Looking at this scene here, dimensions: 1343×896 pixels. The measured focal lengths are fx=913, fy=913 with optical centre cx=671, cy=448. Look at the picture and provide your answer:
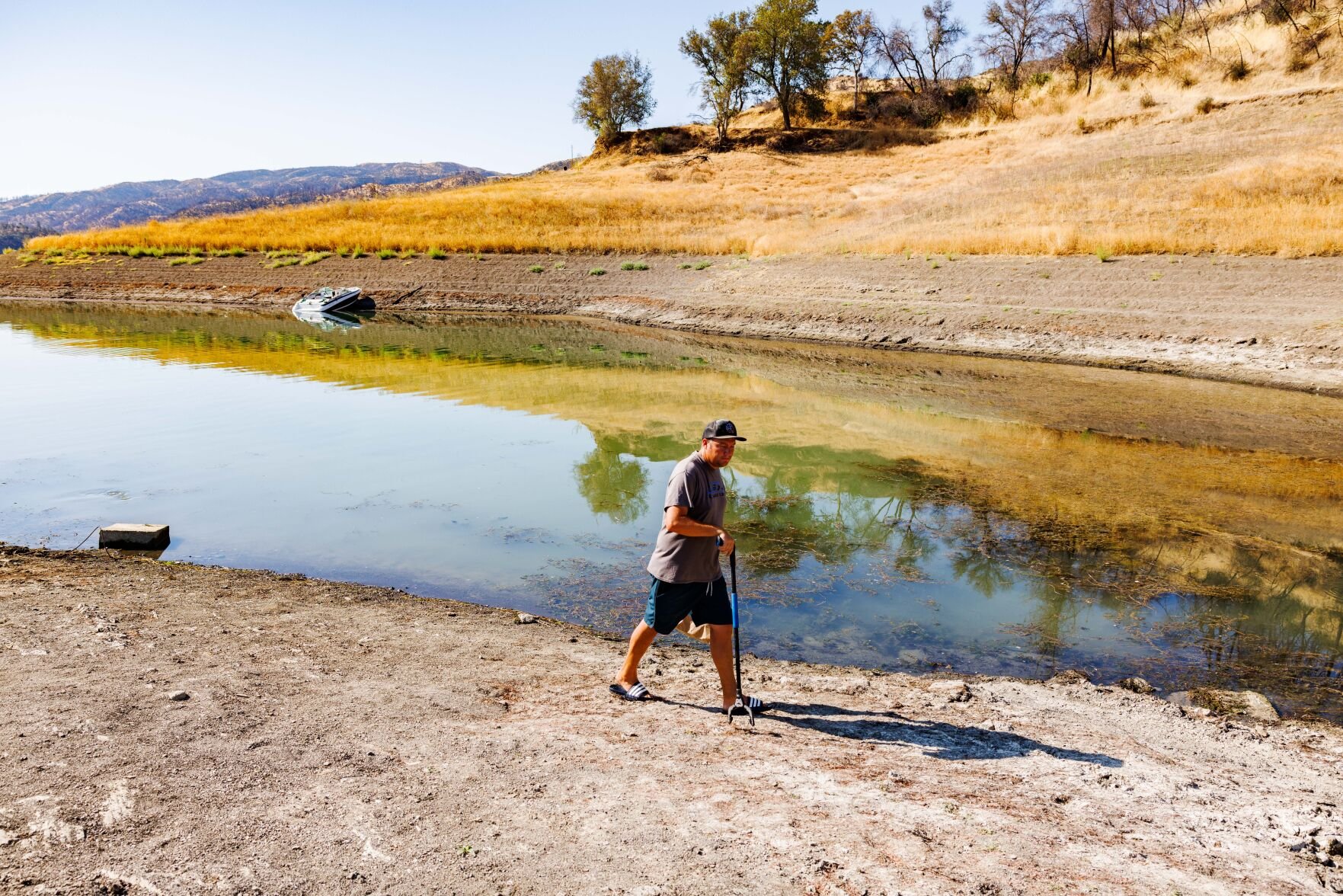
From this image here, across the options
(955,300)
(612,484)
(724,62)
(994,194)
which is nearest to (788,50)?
(724,62)

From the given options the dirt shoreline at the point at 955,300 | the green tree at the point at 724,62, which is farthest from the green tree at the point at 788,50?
the dirt shoreline at the point at 955,300

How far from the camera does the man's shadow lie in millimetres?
5566

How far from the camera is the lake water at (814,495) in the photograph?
8.34m

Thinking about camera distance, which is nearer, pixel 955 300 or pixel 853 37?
pixel 955 300

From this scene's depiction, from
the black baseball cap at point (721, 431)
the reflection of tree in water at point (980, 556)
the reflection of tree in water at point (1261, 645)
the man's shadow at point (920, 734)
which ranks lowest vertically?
the reflection of tree in water at point (1261, 645)

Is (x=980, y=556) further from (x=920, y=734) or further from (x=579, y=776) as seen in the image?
(x=579, y=776)

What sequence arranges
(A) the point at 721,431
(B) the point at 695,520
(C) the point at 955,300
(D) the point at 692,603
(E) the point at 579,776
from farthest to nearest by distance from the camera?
(C) the point at 955,300
(D) the point at 692,603
(B) the point at 695,520
(A) the point at 721,431
(E) the point at 579,776

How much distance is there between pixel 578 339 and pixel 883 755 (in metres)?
27.2

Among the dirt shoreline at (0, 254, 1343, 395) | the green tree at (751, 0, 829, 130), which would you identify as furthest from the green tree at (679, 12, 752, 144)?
the dirt shoreline at (0, 254, 1343, 395)

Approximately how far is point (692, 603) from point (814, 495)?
6.82 metres

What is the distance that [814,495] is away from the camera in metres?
12.7

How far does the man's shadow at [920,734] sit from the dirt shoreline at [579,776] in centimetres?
2

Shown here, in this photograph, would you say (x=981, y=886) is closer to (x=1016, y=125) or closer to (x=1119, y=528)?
(x=1119, y=528)

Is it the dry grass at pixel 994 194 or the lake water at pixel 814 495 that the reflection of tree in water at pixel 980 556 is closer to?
the lake water at pixel 814 495
